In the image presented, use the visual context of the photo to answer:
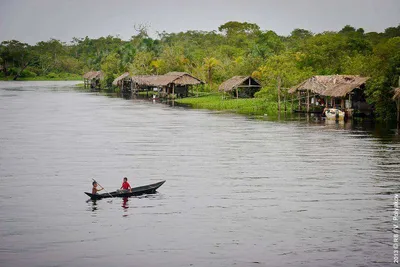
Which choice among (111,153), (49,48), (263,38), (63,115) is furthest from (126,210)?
(49,48)

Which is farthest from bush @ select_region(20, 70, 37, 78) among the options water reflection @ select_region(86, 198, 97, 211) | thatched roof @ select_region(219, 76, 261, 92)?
water reflection @ select_region(86, 198, 97, 211)

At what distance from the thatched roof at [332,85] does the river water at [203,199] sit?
7.59 m

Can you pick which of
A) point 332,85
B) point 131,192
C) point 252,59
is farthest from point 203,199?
point 252,59

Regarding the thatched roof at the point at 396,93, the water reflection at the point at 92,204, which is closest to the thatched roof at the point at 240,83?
the thatched roof at the point at 396,93

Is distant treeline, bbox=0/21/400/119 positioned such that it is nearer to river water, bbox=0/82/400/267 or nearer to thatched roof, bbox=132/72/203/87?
thatched roof, bbox=132/72/203/87

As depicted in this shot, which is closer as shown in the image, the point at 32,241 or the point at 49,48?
the point at 32,241

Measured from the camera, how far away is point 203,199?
21.5 metres

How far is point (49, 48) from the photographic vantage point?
5965 inches

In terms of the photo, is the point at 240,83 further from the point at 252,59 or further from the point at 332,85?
the point at 332,85

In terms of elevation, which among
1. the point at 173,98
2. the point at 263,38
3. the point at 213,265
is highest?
the point at 263,38

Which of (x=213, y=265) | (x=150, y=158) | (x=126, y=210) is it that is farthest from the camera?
(x=150, y=158)

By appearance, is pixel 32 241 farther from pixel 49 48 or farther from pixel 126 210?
pixel 49 48

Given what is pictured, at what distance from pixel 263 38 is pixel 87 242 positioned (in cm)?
6550

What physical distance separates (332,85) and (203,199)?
3042 centimetres
